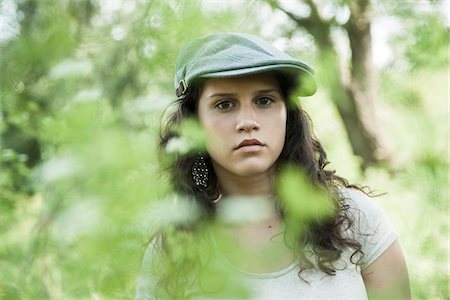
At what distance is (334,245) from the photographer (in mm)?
1896

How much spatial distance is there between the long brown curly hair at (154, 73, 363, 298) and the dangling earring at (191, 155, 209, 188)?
14mm

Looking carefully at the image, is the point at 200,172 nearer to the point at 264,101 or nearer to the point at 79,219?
the point at 264,101

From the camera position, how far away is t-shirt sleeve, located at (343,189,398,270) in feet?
6.56

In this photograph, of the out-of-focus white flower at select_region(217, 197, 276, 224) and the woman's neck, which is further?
the woman's neck

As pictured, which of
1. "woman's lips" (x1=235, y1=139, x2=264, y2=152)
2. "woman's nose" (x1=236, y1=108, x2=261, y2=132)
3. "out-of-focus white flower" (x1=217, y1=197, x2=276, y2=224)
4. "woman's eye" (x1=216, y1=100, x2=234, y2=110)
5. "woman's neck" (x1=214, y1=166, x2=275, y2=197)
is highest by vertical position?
"woman's eye" (x1=216, y1=100, x2=234, y2=110)

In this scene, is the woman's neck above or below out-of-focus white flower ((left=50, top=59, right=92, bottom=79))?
below

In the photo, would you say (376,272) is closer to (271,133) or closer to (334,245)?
(334,245)

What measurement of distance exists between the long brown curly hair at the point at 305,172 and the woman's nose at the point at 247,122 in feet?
0.57

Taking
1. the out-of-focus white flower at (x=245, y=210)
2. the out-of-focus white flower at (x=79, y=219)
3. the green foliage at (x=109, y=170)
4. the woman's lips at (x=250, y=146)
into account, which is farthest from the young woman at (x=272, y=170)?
the out-of-focus white flower at (x=79, y=219)

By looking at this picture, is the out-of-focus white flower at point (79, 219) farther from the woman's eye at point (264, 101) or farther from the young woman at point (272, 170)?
the woman's eye at point (264, 101)

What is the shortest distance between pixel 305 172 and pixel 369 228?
298mm

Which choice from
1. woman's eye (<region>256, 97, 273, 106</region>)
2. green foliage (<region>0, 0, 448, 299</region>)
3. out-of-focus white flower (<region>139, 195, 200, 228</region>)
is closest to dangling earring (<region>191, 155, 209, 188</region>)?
woman's eye (<region>256, 97, 273, 106</region>)

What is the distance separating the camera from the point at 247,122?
1.61 m

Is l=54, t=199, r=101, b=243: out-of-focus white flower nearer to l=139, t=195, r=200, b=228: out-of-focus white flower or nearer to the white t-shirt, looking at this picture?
l=139, t=195, r=200, b=228: out-of-focus white flower
